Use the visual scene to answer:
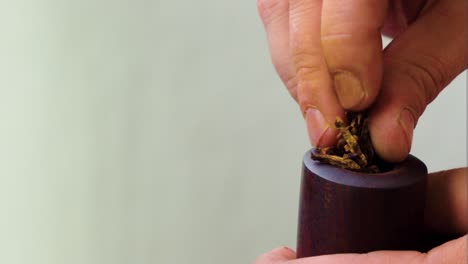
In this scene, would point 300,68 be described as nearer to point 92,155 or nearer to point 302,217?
point 302,217

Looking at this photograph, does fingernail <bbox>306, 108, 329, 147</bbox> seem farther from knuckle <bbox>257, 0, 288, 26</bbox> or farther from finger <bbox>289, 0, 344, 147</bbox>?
knuckle <bbox>257, 0, 288, 26</bbox>

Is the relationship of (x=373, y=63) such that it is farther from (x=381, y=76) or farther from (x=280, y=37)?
(x=280, y=37)

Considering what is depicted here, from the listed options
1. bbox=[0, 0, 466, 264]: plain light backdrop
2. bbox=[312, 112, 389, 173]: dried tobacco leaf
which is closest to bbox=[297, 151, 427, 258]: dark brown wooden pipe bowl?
bbox=[312, 112, 389, 173]: dried tobacco leaf

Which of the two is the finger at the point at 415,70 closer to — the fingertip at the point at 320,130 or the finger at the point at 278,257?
the fingertip at the point at 320,130

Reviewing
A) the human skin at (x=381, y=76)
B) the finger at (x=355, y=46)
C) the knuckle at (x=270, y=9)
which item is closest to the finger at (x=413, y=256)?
the human skin at (x=381, y=76)

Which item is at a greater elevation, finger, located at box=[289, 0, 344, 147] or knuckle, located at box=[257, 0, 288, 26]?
knuckle, located at box=[257, 0, 288, 26]

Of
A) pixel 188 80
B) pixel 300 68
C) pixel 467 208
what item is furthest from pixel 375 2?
pixel 188 80
